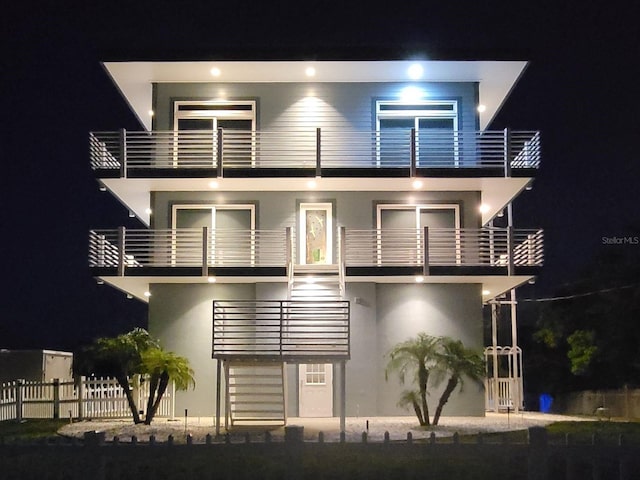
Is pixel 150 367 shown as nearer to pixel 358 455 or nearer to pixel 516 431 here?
pixel 516 431

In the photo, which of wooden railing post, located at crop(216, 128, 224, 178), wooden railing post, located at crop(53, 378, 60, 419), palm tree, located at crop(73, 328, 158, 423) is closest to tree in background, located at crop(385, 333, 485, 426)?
palm tree, located at crop(73, 328, 158, 423)

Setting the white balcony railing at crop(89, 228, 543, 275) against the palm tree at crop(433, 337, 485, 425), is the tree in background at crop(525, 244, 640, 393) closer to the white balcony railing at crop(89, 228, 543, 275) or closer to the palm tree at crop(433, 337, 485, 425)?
the white balcony railing at crop(89, 228, 543, 275)

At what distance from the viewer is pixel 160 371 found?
71.5ft

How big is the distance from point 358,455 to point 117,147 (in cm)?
1779

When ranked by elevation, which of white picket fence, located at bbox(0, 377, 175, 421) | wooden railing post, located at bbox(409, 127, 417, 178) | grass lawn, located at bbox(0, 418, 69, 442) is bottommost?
grass lawn, located at bbox(0, 418, 69, 442)

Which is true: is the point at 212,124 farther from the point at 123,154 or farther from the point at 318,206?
the point at 318,206

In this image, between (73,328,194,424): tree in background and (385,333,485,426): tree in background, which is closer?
(385,333,485,426): tree in background

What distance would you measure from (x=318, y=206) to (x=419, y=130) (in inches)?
143

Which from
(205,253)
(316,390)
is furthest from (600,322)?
(205,253)

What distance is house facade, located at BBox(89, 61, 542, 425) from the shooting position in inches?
973

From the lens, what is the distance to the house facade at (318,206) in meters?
24.7

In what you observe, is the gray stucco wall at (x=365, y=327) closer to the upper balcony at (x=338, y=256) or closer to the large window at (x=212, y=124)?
the upper balcony at (x=338, y=256)

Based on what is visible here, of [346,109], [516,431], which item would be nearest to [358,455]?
[516,431]

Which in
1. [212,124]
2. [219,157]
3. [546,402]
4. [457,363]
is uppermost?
[212,124]
